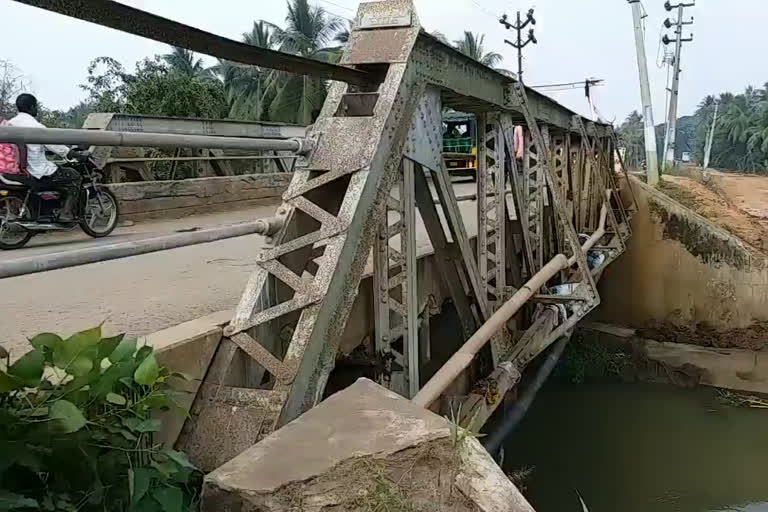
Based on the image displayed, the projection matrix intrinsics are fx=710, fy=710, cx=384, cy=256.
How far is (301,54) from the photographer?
1211 inches

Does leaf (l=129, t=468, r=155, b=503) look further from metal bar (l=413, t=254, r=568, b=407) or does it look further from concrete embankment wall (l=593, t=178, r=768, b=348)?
concrete embankment wall (l=593, t=178, r=768, b=348)

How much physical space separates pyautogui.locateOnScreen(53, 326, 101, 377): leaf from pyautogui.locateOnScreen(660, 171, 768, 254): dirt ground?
15.3m

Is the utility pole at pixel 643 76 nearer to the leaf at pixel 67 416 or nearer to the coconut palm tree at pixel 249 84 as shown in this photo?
the coconut palm tree at pixel 249 84

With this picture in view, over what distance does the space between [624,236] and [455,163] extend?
7.72 metres

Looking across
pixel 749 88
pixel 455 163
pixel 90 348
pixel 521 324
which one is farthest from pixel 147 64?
pixel 749 88

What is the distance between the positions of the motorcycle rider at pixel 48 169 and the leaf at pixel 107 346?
5592 millimetres

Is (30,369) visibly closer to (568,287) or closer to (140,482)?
(140,482)

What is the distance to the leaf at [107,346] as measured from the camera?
2386mm

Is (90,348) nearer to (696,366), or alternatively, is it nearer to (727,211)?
(696,366)

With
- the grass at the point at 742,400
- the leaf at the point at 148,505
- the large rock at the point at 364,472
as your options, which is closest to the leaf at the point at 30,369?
the leaf at the point at 148,505

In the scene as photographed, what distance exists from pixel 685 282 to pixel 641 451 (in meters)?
4.81

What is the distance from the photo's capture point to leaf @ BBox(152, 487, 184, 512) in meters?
2.34

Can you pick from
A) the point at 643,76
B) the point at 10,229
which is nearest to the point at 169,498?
the point at 10,229

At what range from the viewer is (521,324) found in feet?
24.7
